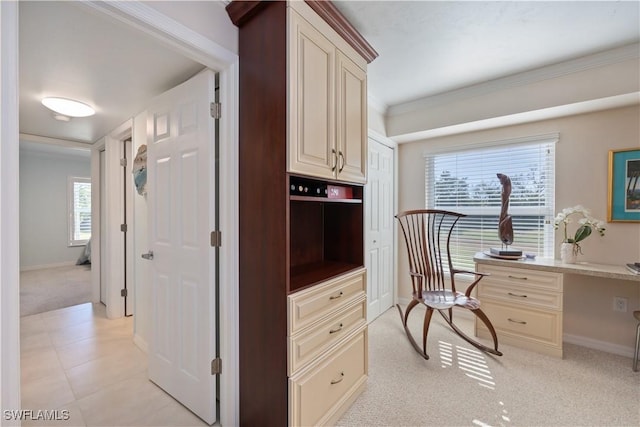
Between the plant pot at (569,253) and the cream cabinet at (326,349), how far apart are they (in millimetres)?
1949

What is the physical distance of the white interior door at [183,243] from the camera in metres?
1.62

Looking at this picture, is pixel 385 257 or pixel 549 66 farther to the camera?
pixel 385 257

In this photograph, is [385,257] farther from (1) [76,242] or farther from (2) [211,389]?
(1) [76,242]

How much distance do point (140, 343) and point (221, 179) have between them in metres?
1.99

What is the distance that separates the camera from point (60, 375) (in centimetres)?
211

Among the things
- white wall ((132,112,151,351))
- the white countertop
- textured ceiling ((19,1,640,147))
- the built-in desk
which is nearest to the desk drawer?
the built-in desk

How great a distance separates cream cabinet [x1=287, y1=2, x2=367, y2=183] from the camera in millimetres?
1371

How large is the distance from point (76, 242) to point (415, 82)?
7.53 meters

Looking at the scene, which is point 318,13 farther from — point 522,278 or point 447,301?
point 522,278

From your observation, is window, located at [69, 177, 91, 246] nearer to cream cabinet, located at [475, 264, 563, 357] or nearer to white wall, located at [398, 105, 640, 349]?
cream cabinet, located at [475, 264, 563, 357]

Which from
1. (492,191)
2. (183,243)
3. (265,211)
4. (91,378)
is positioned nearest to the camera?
(265,211)

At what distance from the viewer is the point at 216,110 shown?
163 cm

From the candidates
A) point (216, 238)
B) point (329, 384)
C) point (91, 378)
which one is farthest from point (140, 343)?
point (329, 384)

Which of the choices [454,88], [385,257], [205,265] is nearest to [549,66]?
[454,88]
